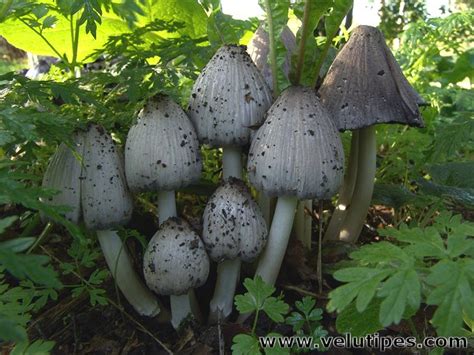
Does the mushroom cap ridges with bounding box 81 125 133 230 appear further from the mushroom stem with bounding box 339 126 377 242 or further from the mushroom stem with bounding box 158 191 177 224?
the mushroom stem with bounding box 339 126 377 242

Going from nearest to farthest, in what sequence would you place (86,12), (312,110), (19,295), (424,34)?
1. (86,12)
2. (19,295)
3. (312,110)
4. (424,34)

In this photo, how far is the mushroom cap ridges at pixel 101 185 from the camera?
165 centimetres

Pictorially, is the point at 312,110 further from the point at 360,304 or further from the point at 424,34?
the point at 424,34

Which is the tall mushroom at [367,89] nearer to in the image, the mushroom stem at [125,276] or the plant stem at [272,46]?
the plant stem at [272,46]

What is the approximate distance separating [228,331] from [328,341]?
0.35 meters

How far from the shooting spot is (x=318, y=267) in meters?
1.90

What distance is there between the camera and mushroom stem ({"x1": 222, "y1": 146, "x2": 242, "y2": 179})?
184 centimetres

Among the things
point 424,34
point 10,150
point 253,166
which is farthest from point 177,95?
point 424,34

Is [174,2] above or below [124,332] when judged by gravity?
above

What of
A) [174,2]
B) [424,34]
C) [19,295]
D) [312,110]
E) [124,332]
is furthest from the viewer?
[424,34]

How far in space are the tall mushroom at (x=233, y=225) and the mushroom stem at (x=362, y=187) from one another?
605mm

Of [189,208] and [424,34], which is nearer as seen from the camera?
[189,208]

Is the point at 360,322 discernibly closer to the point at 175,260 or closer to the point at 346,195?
the point at 175,260

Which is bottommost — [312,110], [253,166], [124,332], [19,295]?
[124,332]
